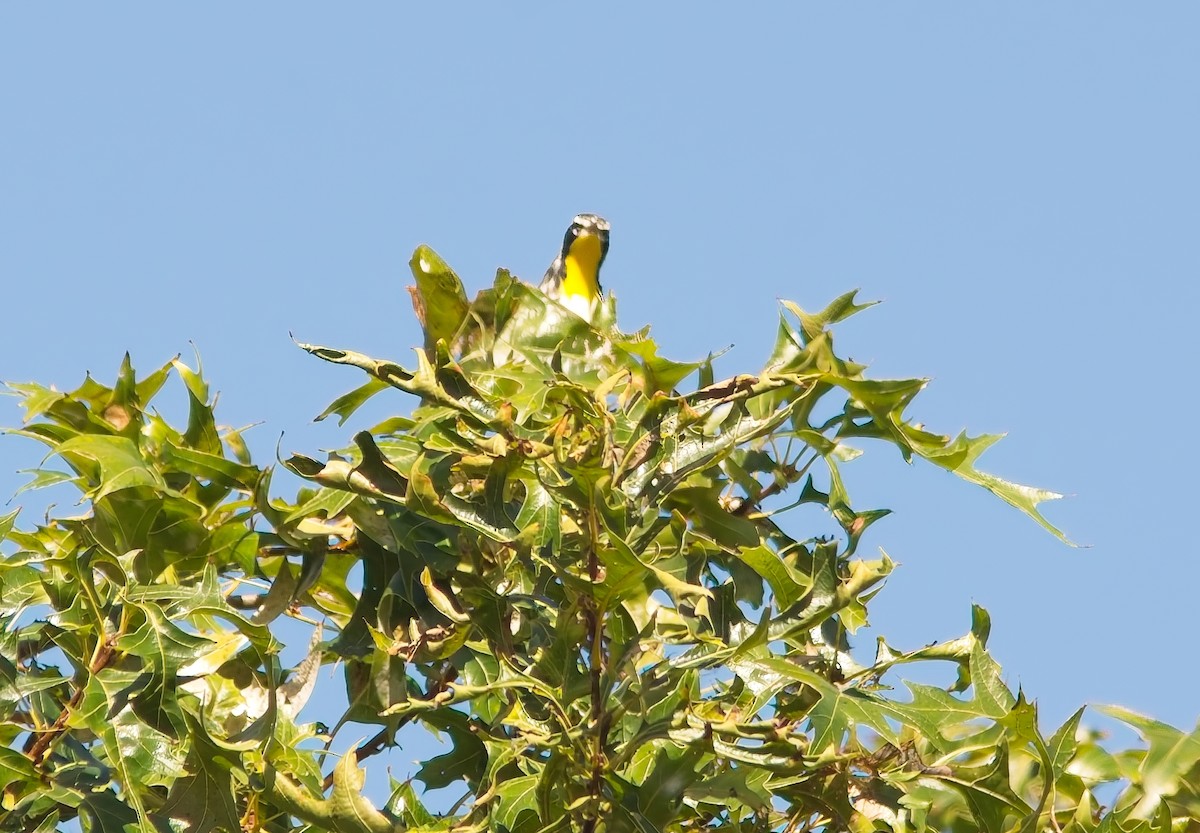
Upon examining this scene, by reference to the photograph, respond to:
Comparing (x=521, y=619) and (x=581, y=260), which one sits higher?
(x=581, y=260)

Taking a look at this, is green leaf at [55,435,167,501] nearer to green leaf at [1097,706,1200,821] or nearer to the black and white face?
green leaf at [1097,706,1200,821]

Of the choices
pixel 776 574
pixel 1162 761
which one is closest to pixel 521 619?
pixel 776 574

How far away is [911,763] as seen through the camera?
10.9 ft

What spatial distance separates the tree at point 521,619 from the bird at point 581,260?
17.8ft

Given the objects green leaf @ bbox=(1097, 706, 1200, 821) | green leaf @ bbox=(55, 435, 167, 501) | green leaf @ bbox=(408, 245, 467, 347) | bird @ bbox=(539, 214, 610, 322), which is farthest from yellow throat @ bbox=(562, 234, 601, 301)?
green leaf @ bbox=(1097, 706, 1200, 821)

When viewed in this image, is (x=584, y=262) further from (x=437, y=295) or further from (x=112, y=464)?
(x=112, y=464)

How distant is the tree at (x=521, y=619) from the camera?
291cm

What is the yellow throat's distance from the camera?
30.1 ft

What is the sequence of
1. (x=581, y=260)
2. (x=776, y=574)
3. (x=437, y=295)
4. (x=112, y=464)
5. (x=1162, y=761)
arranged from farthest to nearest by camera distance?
(x=581, y=260) < (x=437, y=295) < (x=112, y=464) < (x=1162, y=761) < (x=776, y=574)

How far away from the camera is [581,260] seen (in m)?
9.24

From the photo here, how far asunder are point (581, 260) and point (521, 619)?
6029 mm

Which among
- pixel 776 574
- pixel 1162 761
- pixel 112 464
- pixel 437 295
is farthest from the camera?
pixel 437 295

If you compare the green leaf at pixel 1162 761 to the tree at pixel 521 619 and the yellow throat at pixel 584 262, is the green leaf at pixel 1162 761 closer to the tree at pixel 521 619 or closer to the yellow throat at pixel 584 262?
the tree at pixel 521 619

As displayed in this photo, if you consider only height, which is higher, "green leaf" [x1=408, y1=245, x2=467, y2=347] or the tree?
"green leaf" [x1=408, y1=245, x2=467, y2=347]
